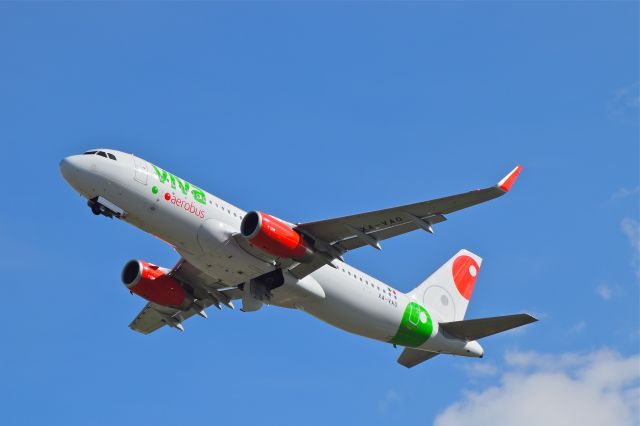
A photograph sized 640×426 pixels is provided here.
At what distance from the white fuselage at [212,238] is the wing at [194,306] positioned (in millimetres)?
2575

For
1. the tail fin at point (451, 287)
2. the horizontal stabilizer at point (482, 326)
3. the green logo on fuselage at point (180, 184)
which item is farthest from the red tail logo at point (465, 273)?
the green logo on fuselage at point (180, 184)

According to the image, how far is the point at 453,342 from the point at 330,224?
10072mm

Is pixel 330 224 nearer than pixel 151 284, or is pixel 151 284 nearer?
pixel 330 224

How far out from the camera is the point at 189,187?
37.5 metres

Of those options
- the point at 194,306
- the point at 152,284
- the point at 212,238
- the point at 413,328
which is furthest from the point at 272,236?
the point at 413,328

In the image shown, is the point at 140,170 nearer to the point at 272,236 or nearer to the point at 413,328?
the point at 272,236

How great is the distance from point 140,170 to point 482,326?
1657cm

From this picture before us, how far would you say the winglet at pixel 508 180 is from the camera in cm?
3447

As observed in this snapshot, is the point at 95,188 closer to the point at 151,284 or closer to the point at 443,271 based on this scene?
the point at 151,284

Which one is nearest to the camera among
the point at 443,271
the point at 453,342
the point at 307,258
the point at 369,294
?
the point at 307,258

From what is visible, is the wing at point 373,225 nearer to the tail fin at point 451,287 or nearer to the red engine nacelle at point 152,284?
the red engine nacelle at point 152,284

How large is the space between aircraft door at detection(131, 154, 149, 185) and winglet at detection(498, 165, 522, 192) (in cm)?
1268

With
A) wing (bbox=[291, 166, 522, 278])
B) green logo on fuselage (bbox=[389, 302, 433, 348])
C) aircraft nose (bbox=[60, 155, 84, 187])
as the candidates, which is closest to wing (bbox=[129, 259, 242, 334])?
wing (bbox=[291, 166, 522, 278])

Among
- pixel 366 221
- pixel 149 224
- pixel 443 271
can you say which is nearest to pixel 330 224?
pixel 366 221
